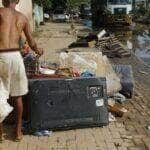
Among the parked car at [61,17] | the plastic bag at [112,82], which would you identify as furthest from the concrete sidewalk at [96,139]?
the parked car at [61,17]

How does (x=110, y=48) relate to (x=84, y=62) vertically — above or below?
below

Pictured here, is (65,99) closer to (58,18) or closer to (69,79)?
(69,79)

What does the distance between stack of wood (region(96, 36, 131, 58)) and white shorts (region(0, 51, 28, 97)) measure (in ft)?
38.1

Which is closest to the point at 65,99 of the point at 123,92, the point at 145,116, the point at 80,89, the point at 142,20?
the point at 80,89

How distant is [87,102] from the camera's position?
7211 millimetres

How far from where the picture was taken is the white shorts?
648 cm

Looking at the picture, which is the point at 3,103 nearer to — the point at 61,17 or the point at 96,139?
the point at 96,139

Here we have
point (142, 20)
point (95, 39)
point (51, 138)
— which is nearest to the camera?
point (51, 138)

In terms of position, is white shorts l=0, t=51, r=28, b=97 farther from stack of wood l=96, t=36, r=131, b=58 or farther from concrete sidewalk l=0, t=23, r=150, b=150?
stack of wood l=96, t=36, r=131, b=58

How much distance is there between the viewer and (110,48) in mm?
18953

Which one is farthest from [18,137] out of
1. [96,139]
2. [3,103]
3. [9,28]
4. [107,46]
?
[107,46]

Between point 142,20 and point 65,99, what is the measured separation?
39.7 metres

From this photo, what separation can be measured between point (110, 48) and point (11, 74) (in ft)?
41.5

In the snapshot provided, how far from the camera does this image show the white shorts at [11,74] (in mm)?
6482
